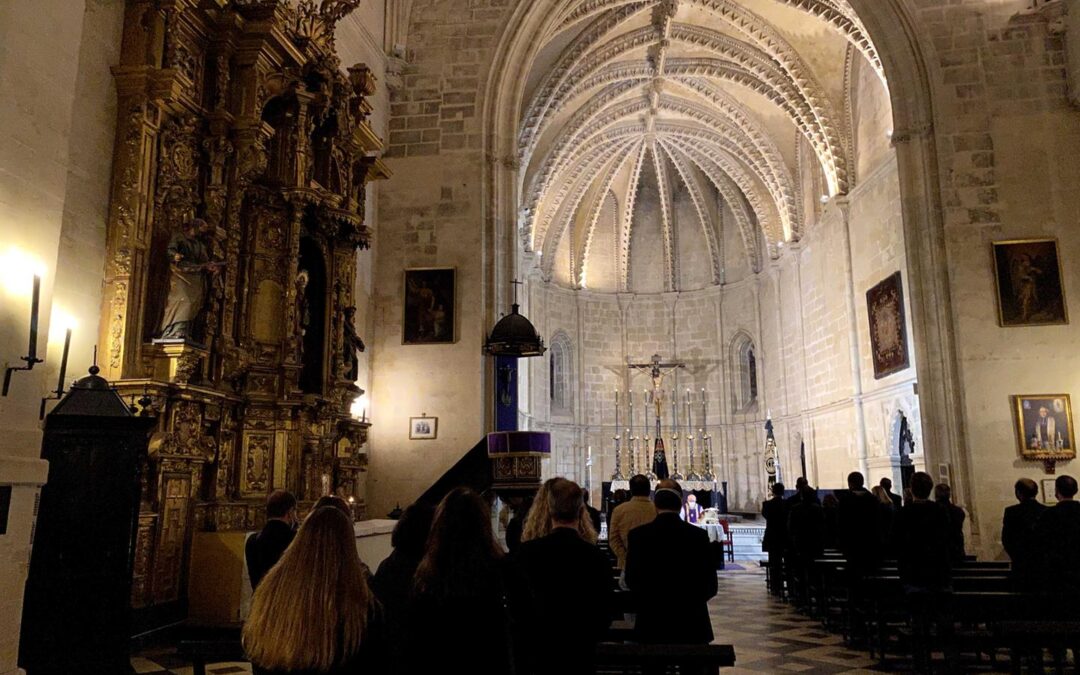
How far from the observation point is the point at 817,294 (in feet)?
71.2

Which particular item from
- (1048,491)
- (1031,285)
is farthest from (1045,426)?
(1031,285)

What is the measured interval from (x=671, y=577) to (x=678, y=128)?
2298cm

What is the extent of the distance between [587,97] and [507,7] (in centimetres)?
901

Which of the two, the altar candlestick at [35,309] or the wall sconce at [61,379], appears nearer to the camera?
the altar candlestick at [35,309]

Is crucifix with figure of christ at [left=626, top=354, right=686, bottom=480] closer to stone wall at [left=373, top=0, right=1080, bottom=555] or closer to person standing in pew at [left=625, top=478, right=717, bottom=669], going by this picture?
stone wall at [left=373, top=0, right=1080, bottom=555]

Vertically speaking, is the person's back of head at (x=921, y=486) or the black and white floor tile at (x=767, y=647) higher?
the person's back of head at (x=921, y=486)

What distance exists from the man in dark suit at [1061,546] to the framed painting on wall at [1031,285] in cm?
730

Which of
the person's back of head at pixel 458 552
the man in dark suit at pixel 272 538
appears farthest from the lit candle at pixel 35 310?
the person's back of head at pixel 458 552

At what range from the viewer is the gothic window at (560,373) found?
27.9 metres

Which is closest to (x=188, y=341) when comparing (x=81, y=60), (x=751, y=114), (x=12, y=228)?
(x=12, y=228)

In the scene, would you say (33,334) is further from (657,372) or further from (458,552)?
(657,372)

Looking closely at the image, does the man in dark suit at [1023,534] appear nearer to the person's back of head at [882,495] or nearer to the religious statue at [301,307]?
the person's back of head at [882,495]

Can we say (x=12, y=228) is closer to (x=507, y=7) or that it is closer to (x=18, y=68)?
(x=18, y=68)

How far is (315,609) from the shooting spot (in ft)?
7.93
